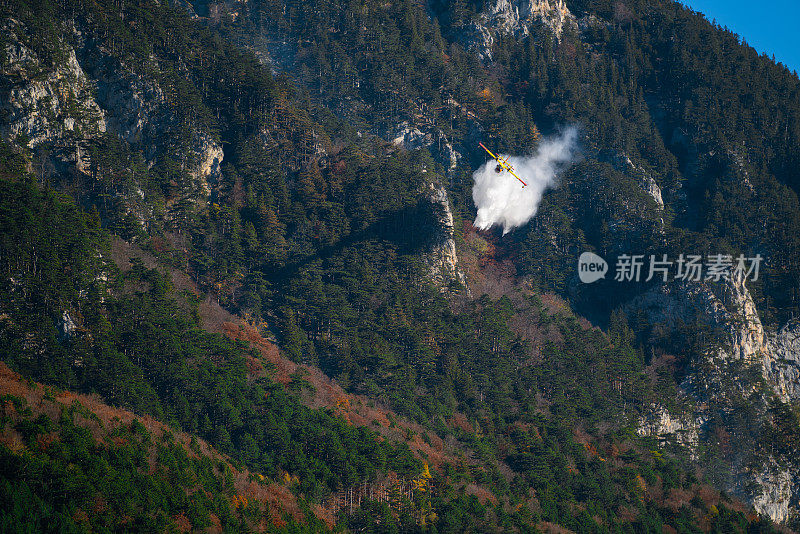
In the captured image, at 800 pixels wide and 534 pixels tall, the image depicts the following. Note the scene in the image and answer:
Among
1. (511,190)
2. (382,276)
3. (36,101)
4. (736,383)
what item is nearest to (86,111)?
(36,101)

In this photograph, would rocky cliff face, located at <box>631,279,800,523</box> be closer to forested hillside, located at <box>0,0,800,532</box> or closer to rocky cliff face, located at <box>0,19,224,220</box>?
forested hillside, located at <box>0,0,800,532</box>

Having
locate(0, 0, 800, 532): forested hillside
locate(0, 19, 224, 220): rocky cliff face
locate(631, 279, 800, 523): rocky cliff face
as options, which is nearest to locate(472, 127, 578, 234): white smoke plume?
locate(0, 0, 800, 532): forested hillside

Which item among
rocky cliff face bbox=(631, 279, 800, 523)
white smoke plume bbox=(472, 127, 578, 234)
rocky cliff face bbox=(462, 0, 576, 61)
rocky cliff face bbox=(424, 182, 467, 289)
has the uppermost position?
rocky cliff face bbox=(462, 0, 576, 61)

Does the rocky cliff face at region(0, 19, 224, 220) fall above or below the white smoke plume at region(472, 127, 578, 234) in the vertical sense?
below

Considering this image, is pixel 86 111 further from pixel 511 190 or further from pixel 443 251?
pixel 511 190

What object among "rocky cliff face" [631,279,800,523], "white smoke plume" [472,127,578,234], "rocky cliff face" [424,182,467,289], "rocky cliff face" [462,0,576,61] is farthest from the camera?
"rocky cliff face" [462,0,576,61]

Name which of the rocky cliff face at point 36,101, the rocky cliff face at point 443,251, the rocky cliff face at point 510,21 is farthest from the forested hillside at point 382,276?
the rocky cliff face at point 510,21

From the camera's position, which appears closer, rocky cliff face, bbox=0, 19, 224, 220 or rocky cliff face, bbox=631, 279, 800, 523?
rocky cliff face, bbox=0, 19, 224, 220

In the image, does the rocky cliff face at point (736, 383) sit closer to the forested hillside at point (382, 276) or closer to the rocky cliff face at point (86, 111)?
the forested hillside at point (382, 276)
